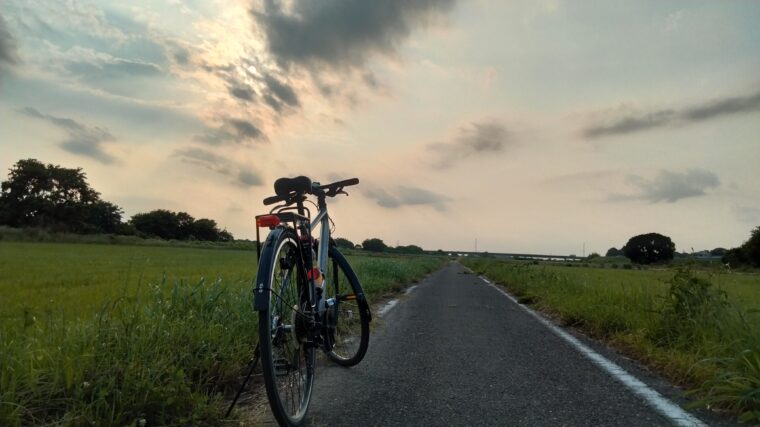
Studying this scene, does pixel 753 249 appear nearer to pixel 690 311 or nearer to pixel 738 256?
pixel 738 256

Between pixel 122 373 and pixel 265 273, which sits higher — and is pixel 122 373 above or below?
below

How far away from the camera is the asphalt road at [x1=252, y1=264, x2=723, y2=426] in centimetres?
310

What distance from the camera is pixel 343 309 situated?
4.86 meters

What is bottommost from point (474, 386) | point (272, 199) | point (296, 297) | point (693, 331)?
point (474, 386)

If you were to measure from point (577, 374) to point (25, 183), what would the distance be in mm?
77385

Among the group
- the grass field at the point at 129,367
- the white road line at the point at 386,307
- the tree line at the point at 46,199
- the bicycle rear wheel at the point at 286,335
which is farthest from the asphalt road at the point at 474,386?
the tree line at the point at 46,199

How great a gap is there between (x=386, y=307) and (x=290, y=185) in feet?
22.0

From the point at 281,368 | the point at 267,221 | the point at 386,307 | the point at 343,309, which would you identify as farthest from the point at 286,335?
the point at 386,307

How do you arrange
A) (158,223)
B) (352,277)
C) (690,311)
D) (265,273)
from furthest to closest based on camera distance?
1. (158,223)
2. (690,311)
3. (352,277)
4. (265,273)

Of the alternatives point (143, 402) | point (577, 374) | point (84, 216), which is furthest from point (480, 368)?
point (84, 216)

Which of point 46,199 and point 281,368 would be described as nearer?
point 281,368

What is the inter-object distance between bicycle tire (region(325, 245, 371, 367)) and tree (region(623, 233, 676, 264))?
106 m

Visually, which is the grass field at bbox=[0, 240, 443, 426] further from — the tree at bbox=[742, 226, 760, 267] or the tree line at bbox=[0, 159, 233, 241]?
the tree at bbox=[742, 226, 760, 267]

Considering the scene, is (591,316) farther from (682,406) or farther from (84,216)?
(84,216)
